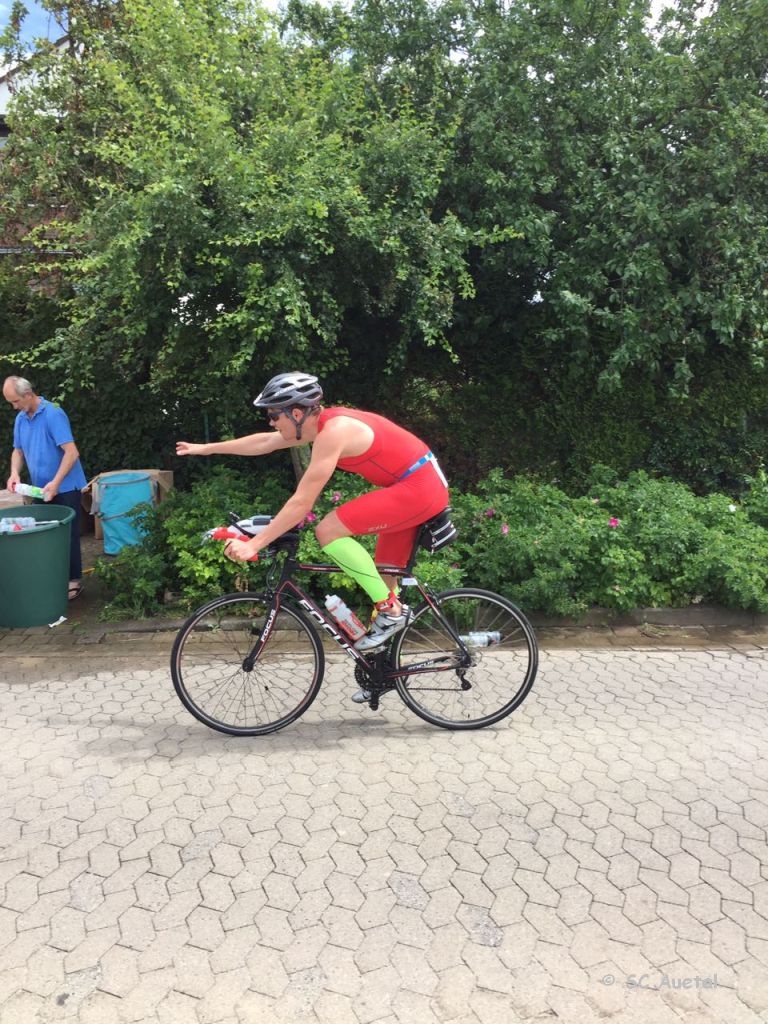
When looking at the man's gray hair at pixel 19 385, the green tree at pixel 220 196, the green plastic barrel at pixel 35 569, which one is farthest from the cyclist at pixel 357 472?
the man's gray hair at pixel 19 385

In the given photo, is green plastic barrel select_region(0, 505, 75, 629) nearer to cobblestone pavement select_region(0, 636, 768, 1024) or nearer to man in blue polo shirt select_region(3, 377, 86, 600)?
man in blue polo shirt select_region(3, 377, 86, 600)

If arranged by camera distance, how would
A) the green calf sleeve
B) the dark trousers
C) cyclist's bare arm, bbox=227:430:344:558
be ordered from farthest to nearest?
the dark trousers, the green calf sleeve, cyclist's bare arm, bbox=227:430:344:558

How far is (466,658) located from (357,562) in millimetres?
867

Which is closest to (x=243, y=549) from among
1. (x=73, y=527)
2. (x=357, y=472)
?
(x=357, y=472)

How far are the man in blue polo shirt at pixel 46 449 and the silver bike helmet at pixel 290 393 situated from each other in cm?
298

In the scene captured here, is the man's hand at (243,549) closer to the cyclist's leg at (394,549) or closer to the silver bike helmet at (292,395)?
the silver bike helmet at (292,395)

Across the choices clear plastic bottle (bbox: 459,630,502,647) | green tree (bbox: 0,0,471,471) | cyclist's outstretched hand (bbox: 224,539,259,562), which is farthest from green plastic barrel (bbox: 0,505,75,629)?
clear plastic bottle (bbox: 459,630,502,647)

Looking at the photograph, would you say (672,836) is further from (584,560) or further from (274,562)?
(584,560)

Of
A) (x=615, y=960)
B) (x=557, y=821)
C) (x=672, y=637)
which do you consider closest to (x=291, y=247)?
(x=672, y=637)

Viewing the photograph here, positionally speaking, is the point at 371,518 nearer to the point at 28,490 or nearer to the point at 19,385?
the point at 28,490

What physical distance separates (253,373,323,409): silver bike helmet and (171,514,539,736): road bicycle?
2.27ft

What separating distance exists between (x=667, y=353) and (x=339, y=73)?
4074 mm

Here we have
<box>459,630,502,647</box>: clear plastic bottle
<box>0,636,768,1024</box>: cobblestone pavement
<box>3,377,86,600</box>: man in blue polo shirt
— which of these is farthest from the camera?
<box>3,377,86,600</box>: man in blue polo shirt

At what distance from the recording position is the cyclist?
3.62 m
